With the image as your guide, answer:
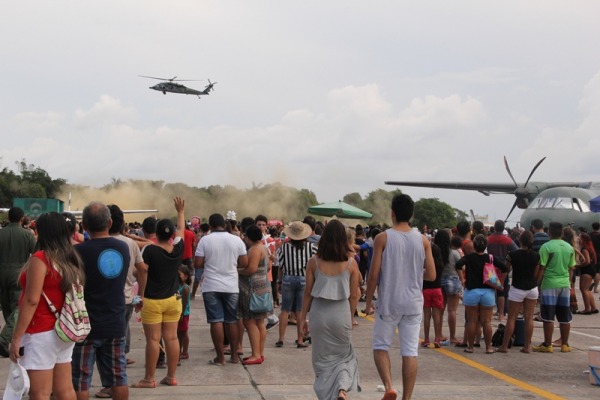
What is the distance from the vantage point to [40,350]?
5066mm

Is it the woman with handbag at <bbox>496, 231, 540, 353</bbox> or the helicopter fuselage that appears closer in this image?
the woman with handbag at <bbox>496, 231, 540, 353</bbox>

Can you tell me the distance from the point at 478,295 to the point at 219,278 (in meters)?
3.61

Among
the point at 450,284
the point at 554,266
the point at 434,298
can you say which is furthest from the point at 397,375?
the point at 554,266

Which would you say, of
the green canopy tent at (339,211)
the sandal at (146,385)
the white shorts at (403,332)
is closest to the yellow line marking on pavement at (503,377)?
the white shorts at (403,332)

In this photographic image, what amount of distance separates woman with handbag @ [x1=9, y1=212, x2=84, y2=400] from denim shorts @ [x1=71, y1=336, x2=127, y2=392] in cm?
45

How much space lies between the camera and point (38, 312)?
16.6ft

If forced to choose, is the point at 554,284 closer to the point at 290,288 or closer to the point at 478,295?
the point at 478,295

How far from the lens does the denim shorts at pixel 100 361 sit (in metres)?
5.73

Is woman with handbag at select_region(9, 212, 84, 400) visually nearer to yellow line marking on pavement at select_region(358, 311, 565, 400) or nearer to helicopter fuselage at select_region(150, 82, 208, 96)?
yellow line marking on pavement at select_region(358, 311, 565, 400)

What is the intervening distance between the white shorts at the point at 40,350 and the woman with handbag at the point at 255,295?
424 cm

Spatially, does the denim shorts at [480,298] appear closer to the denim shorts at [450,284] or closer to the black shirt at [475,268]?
the black shirt at [475,268]

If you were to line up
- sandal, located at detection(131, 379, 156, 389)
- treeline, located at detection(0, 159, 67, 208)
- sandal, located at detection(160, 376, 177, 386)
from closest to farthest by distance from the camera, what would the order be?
1. sandal, located at detection(131, 379, 156, 389)
2. sandal, located at detection(160, 376, 177, 386)
3. treeline, located at detection(0, 159, 67, 208)


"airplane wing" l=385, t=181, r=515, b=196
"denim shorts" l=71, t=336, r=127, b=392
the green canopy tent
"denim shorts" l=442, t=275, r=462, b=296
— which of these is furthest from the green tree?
"denim shorts" l=71, t=336, r=127, b=392

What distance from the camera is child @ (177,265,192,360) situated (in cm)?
888
